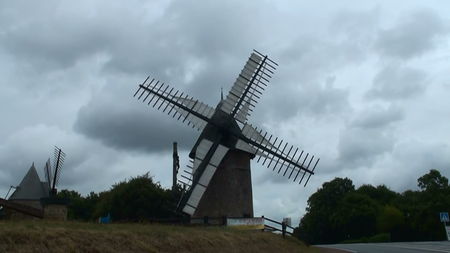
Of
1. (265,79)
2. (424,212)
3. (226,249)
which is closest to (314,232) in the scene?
(424,212)

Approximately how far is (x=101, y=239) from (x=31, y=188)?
124ft

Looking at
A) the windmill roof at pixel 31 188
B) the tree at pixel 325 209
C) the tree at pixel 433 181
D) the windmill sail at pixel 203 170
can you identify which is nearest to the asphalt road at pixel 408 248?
the windmill sail at pixel 203 170

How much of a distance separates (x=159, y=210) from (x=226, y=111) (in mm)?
14385

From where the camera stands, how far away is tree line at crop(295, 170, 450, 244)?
67.8 meters

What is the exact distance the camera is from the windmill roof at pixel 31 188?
1898 inches

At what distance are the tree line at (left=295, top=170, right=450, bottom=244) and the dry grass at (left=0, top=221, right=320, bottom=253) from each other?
49.7 meters

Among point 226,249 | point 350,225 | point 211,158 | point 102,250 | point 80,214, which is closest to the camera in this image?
point 102,250

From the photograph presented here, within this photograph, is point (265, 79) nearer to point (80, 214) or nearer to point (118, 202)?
point (118, 202)

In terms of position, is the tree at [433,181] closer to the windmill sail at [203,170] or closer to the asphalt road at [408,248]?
the asphalt road at [408,248]

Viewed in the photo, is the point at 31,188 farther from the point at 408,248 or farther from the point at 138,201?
the point at 408,248

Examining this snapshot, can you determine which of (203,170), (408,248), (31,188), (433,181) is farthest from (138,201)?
(433,181)

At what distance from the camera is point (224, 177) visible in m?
37.5

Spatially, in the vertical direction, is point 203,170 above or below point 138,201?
above

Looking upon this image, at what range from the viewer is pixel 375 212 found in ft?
291
